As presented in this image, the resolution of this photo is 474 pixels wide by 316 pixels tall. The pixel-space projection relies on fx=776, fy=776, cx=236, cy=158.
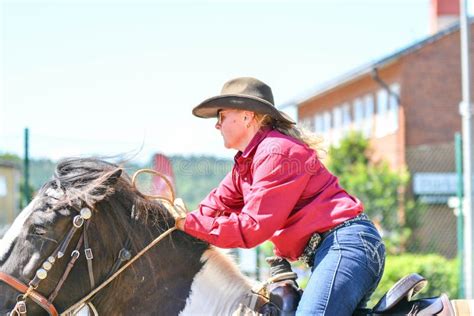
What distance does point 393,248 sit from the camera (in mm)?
18938

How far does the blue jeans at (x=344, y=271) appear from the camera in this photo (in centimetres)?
358

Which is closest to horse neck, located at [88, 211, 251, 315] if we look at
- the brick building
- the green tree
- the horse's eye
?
the horse's eye

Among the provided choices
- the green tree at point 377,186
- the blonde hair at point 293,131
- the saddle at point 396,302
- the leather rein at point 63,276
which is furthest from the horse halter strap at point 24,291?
the green tree at point 377,186

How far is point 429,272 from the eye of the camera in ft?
45.0

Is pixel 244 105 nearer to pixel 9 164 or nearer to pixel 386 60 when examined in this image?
pixel 9 164

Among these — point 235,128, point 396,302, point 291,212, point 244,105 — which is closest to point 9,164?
point 235,128

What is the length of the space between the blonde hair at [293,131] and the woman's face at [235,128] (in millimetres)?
78

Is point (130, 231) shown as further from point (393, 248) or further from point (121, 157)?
point (393, 248)

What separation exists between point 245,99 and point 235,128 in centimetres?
17

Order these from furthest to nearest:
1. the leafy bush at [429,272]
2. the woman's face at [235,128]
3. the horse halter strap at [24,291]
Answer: the leafy bush at [429,272], the woman's face at [235,128], the horse halter strap at [24,291]

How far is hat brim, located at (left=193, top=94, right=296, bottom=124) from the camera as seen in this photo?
3.94 meters

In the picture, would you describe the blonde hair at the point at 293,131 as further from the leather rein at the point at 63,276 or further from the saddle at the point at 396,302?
the leather rein at the point at 63,276

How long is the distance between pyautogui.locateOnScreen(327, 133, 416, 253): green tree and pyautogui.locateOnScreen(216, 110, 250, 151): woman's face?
14.1m

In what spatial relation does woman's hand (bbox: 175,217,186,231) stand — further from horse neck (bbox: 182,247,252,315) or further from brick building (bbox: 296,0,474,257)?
brick building (bbox: 296,0,474,257)
